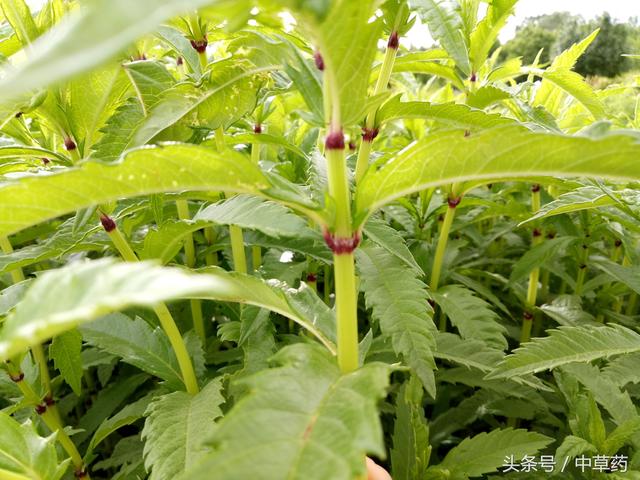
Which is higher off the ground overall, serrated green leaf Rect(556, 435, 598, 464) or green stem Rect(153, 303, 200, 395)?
green stem Rect(153, 303, 200, 395)

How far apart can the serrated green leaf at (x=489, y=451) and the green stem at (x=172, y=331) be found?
509 mm

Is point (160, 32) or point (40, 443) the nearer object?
point (40, 443)

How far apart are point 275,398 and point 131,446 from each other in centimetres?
98

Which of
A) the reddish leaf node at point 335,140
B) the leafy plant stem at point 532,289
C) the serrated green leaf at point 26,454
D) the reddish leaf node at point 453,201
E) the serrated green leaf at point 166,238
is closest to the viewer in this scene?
the reddish leaf node at point 335,140

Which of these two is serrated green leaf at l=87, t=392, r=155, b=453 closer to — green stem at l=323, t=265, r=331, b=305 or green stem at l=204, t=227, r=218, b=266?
green stem at l=204, t=227, r=218, b=266

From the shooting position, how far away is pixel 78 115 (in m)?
0.95

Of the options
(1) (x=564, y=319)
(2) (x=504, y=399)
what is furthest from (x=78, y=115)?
(1) (x=564, y=319)

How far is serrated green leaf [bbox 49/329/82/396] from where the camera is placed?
1.05 meters

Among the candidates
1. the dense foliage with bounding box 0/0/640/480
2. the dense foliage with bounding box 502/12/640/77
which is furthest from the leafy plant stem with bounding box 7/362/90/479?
the dense foliage with bounding box 502/12/640/77

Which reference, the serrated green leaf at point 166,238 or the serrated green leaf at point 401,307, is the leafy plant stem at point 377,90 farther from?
the serrated green leaf at point 166,238

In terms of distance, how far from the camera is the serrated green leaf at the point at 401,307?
888 mm

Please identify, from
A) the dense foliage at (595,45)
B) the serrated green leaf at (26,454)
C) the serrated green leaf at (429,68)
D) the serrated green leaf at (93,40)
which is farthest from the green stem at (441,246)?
the dense foliage at (595,45)

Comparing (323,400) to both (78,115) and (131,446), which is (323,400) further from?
(131,446)

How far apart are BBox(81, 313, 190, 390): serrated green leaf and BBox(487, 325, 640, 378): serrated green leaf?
2.09 feet
